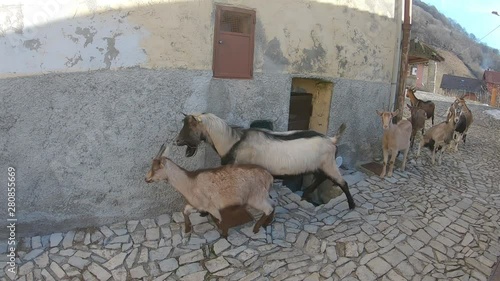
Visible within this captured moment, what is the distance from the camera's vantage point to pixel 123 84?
4484mm

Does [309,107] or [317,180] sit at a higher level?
[309,107]

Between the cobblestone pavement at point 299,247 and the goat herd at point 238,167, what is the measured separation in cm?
27

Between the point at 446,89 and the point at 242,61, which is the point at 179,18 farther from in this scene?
the point at 446,89

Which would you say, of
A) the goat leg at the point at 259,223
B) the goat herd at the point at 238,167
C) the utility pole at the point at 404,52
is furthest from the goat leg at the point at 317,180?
the utility pole at the point at 404,52

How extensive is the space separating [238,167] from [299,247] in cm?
135

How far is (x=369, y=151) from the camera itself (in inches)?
303

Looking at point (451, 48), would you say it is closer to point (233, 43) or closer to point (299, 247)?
point (233, 43)

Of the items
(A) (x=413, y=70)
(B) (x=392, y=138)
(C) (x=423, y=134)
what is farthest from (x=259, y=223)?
(A) (x=413, y=70)

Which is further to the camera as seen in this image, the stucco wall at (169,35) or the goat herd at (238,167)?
the goat herd at (238,167)

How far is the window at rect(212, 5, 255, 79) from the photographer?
16.7 ft

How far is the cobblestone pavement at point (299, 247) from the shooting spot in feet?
13.5

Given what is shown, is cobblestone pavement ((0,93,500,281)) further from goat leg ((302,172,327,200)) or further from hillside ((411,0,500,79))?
hillside ((411,0,500,79))

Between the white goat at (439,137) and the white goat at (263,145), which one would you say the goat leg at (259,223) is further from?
the white goat at (439,137)

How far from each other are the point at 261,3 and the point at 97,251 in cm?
422
